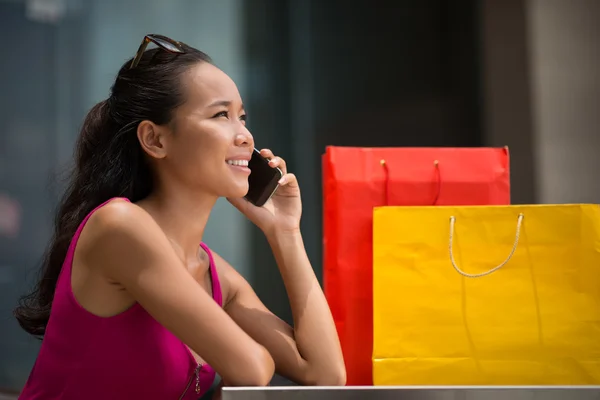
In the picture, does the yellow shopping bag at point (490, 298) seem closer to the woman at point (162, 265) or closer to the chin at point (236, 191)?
the woman at point (162, 265)

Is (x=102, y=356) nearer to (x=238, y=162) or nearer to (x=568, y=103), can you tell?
(x=238, y=162)

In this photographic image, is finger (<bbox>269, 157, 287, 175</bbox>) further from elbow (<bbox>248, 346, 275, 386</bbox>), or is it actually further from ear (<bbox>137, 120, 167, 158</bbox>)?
elbow (<bbox>248, 346, 275, 386</bbox>)

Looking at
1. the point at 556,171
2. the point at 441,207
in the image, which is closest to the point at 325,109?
the point at 556,171

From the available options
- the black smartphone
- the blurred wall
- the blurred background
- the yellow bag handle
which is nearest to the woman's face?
the black smartphone

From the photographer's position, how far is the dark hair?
1.13 meters

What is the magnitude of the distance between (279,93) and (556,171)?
0.83 metres

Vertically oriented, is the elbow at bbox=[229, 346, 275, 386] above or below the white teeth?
below

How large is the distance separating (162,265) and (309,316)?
348 mm

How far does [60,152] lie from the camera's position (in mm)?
1896

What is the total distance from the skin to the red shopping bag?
66 millimetres

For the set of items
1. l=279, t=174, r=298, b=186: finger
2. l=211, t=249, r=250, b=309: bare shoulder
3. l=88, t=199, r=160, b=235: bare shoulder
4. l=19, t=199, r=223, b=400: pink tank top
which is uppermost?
l=279, t=174, r=298, b=186: finger

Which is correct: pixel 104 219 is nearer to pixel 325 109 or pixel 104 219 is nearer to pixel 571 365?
pixel 571 365

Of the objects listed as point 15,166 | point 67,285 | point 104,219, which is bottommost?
point 67,285

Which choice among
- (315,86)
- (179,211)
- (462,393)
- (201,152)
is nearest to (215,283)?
(179,211)
